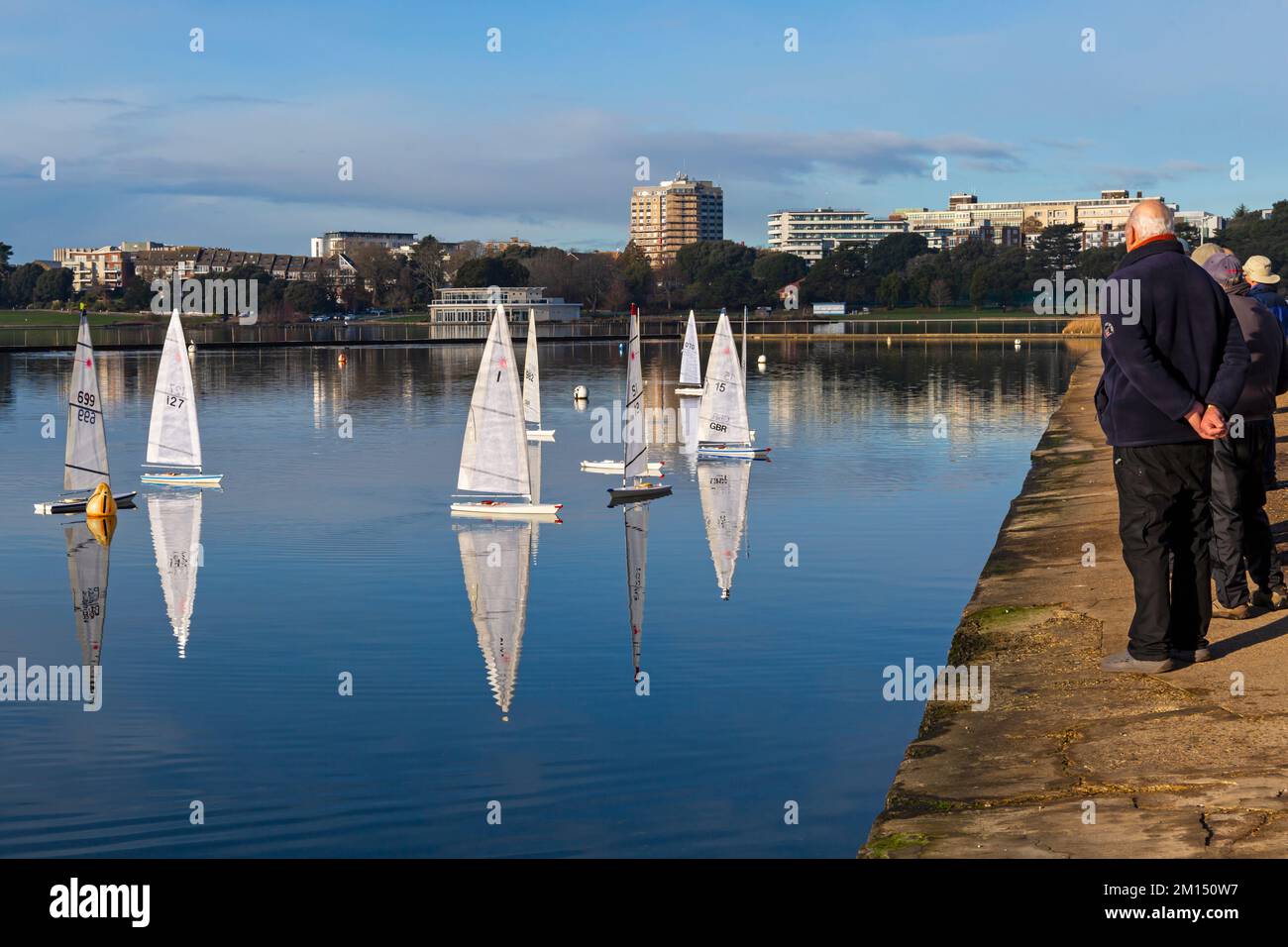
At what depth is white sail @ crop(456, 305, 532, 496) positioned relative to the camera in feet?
100

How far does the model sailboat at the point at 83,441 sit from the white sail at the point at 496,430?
790 cm

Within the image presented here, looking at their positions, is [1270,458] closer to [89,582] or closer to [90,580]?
[89,582]

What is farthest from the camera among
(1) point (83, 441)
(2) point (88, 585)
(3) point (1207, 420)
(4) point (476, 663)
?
(1) point (83, 441)

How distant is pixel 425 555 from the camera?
26234 millimetres

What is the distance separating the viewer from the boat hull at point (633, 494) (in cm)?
Answer: 3288

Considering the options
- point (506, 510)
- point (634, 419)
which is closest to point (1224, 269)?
point (506, 510)

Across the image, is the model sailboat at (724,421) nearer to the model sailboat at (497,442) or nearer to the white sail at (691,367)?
the model sailboat at (497,442)

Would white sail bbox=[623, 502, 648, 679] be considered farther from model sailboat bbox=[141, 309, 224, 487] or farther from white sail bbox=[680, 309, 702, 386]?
white sail bbox=[680, 309, 702, 386]

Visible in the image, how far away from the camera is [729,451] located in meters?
41.9

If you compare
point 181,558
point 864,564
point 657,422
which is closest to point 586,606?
point 864,564

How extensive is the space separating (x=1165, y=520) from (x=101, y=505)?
25172mm

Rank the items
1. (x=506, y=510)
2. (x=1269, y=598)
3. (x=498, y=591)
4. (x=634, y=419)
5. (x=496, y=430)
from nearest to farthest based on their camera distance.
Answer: (x=1269, y=598)
(x=498, y=591)
(x=506, y=510)
(x=496, y=430)
(x=634, y=419)

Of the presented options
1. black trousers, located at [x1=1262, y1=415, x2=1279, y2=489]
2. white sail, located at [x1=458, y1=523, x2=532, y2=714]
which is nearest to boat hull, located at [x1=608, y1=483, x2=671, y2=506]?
white sail, located at [x1=458, y1=523, x2=532, y2=714]
